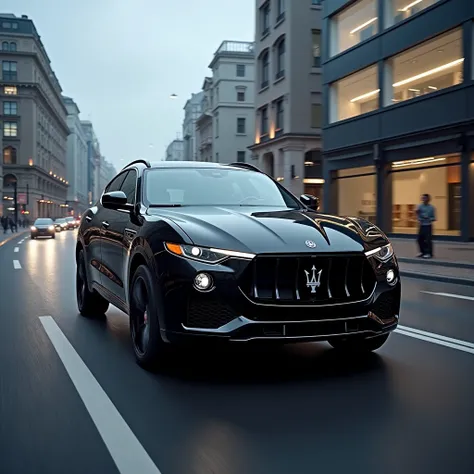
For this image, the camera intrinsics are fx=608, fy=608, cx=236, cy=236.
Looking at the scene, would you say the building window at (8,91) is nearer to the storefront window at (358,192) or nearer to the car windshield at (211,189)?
the storefront window at (358,192)

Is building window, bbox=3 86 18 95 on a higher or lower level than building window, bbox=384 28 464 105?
higher

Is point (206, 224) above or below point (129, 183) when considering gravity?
below

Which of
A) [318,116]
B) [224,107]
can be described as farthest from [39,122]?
[318,116]

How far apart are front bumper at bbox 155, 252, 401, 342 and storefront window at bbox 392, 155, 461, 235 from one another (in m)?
17.9

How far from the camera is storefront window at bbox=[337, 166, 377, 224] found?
26.3 m

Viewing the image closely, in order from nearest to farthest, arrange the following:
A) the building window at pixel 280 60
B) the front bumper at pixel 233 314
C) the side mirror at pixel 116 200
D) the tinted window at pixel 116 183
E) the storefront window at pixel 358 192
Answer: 1. the front bumper at pixel 233 314
2. the side mirror at pixel 116 200
3. the tinted window at pixel 116 183
4. the storefront window at pixel 358 192
5. the building window at pixel 280 60

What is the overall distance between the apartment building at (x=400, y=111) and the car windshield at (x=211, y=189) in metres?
15.7

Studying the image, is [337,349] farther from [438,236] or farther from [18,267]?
[438,236]

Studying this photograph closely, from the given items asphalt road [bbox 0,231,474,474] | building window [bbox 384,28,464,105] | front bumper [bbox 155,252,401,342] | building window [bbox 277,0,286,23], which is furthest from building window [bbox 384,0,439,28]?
front bumper [bbox 155,252,401,342]

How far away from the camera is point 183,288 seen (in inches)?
163

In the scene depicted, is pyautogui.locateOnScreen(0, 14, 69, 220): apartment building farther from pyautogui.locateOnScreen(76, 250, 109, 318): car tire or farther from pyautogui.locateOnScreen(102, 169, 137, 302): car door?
pyautogui.locateOnScreen(102, 169, 137, 302): car door

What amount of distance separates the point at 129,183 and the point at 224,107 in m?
61.3

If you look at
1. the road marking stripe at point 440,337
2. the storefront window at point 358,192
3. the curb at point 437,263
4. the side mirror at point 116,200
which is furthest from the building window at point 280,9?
the side mirror at point 116,200

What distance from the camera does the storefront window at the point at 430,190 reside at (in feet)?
69.1
